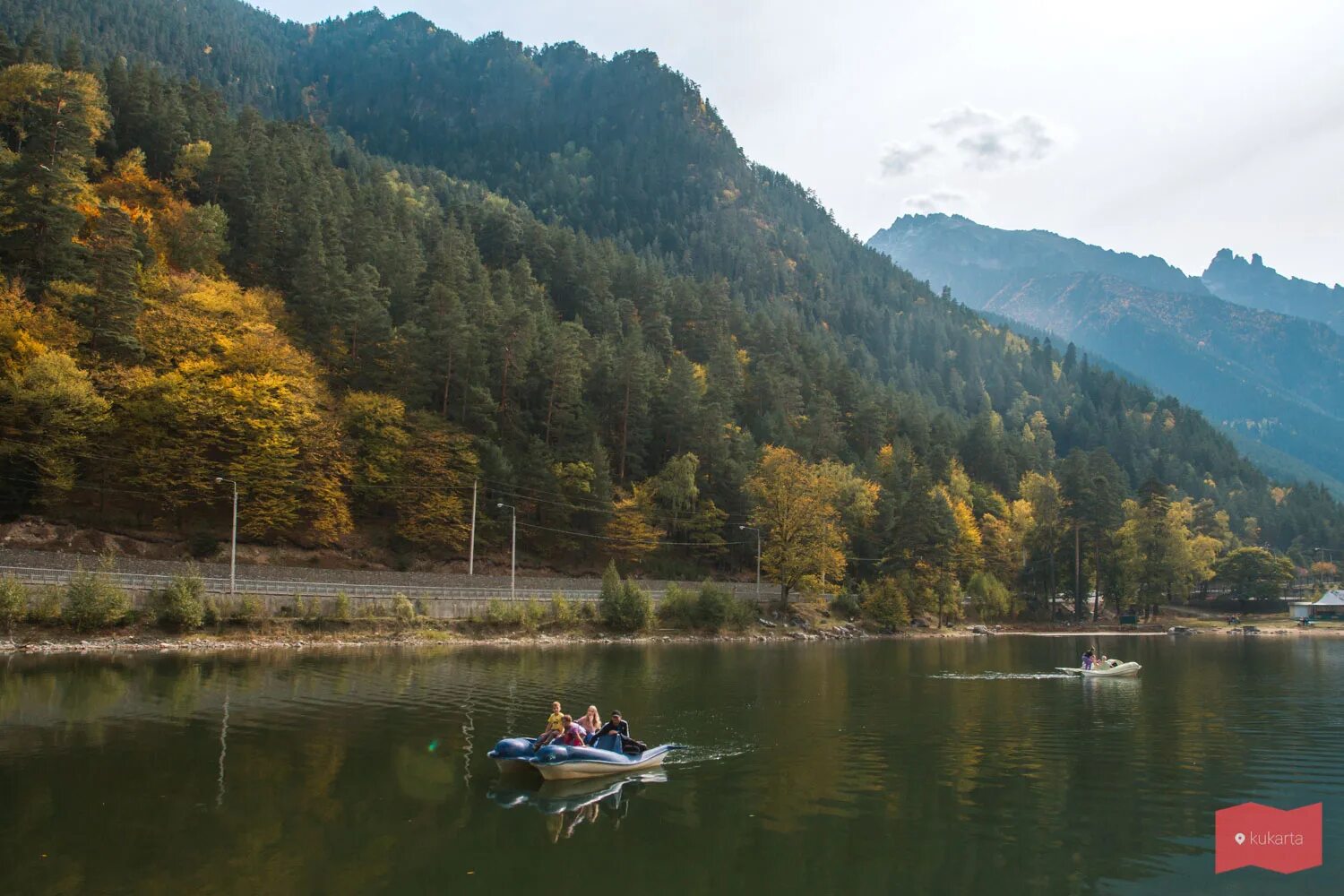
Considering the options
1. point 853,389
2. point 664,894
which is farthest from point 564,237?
point 664,894

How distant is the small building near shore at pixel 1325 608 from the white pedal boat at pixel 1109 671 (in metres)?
108

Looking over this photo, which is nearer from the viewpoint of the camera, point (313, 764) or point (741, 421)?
point (313, 764)

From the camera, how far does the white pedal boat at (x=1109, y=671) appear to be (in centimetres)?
5291

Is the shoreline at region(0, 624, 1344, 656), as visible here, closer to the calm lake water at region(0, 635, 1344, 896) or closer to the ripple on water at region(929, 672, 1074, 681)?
the calm lake water at region(0, 635, 1344, 896)

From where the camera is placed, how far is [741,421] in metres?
128

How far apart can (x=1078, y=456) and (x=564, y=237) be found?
88.0 m

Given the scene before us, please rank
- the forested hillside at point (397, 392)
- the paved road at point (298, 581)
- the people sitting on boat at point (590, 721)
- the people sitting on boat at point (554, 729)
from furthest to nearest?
the forested hillside at point (397, 392), the paved road at point (298, 581), the people sitting on boat at point (590, 721), the people sitting on boat at point (554, 729)

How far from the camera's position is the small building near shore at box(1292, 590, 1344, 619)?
137 meters

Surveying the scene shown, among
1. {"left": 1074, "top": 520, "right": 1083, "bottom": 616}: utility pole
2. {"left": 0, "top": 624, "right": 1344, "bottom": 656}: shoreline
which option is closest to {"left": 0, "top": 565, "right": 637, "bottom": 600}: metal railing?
{"left": 0, "top": 624, "right": 1344, "bottom": 656}: shoreline

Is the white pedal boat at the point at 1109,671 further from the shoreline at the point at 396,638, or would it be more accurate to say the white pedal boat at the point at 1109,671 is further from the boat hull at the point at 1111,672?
the shoreline at the point at 396,638

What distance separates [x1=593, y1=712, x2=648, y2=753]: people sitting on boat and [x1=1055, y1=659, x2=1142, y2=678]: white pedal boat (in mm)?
38050

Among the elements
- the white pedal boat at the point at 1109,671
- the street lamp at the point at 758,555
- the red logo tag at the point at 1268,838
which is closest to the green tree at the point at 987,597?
the street lamp at the point at 758,555

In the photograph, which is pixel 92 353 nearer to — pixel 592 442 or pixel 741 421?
pixel 592 442

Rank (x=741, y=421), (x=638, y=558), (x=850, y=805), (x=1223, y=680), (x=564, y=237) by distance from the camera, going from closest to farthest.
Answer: (x=850, y=805) < (x=1223, y=680) < (x=638, y=558) < (x=741, y=421) < (x=564, y=237)
